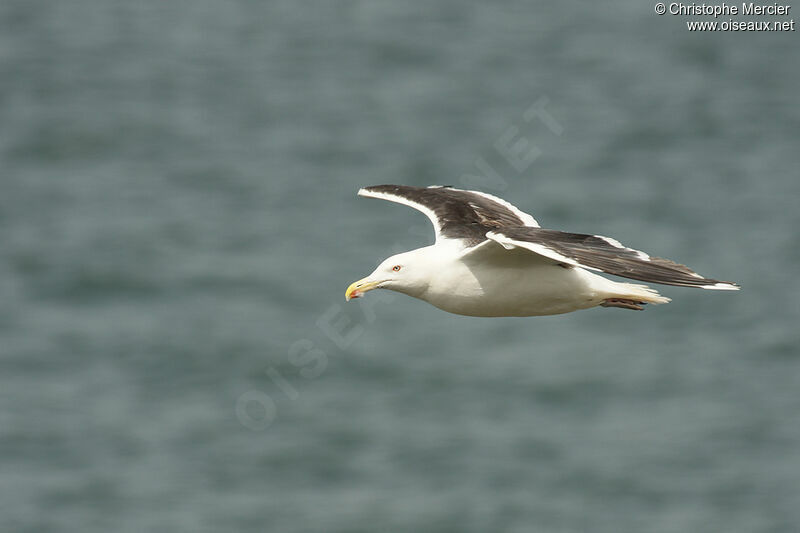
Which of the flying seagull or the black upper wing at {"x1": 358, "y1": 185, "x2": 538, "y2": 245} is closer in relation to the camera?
the flying seagull

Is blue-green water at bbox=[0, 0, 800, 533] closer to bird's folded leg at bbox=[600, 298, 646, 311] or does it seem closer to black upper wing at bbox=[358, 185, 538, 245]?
black upper wing at bbox=[358, 185, 538, 245]

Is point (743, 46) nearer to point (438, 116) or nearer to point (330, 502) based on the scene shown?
point (438, 116)

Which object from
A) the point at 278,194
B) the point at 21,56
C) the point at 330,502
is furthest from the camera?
the point at 21,56

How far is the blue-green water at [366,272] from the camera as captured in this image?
35.2 metres

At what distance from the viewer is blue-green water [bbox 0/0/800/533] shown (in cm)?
3525

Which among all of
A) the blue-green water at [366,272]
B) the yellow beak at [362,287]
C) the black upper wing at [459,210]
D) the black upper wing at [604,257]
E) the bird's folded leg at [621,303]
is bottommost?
the black upper wing at [604,257]

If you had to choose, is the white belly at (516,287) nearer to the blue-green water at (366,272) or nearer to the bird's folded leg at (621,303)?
the bird's folded leg at (621,303)

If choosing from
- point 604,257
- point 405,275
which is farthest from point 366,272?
point 604,257

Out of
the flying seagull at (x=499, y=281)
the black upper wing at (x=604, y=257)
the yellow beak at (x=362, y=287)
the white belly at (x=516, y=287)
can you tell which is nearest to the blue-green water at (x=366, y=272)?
the yellow beak at (x=362, y=287)

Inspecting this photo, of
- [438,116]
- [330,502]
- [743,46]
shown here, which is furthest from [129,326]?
[743,46]

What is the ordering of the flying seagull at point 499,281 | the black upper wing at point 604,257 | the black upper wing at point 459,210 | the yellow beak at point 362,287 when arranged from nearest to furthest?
the black upper wing at point 604,257 → the flying seagull at point 499,281 → the yellow beak at point 362,287 → the black upper wing at point 459,210

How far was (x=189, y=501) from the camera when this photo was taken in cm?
3453

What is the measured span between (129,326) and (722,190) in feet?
66.4

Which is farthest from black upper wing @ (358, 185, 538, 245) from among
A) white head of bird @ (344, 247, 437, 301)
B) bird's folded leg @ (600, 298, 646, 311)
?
bird's folded leg @ (600, 298, 646, 311)
